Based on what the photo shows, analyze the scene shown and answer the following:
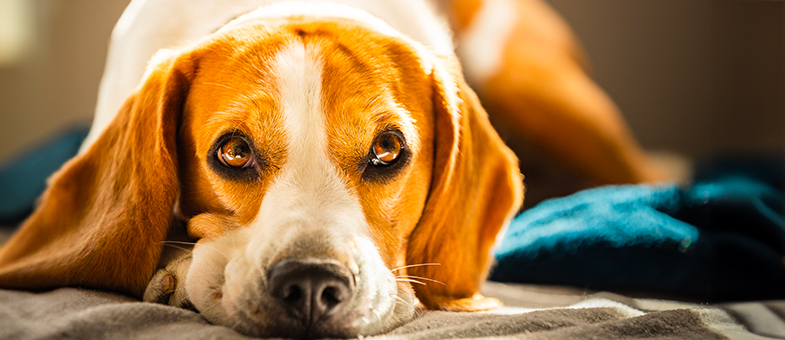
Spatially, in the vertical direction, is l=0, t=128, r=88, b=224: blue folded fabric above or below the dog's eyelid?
below

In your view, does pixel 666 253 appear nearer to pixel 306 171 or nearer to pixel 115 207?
pixel 306 171

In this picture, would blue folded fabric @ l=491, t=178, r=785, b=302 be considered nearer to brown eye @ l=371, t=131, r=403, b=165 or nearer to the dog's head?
the dog's head

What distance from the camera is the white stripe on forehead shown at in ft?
3.35

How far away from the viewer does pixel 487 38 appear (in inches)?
94.0

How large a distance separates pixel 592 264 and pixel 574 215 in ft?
0.85

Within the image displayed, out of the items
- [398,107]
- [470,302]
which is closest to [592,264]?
[470,302]

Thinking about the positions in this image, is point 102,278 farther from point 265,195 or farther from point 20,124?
point 20,124

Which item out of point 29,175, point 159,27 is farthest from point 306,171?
point 29,175

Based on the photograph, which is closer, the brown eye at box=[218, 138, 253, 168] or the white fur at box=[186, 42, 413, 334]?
the white fur at box=[186, 42, 413, 334]

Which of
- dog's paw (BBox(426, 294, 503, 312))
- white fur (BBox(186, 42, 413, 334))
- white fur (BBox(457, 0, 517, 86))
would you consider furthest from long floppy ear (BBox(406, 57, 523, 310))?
white fur (BBox(457, 0, 517, 86))

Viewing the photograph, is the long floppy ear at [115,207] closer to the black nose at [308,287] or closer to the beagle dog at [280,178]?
the beagle dog at [280,178]

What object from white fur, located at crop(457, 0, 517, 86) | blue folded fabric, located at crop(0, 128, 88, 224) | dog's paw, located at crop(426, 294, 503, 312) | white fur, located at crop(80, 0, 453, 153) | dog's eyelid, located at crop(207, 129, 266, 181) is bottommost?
blue folded fabric, located at crop(0, 128, 88, 224)

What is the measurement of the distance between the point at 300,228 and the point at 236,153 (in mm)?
229

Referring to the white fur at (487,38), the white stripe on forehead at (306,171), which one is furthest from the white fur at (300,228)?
the white fur at (487,38)
